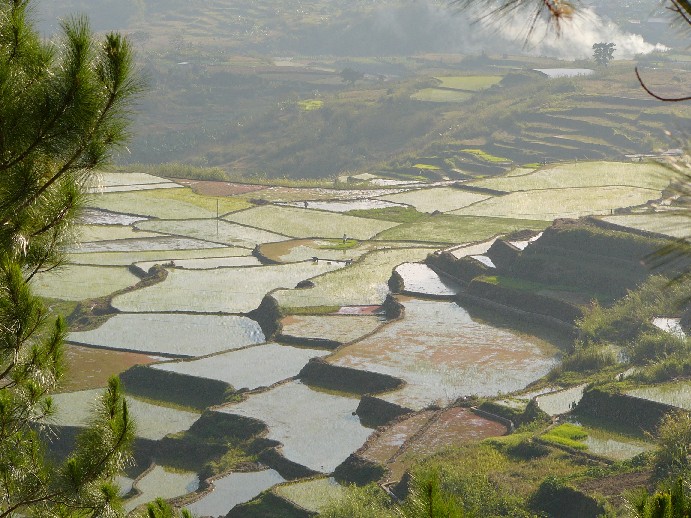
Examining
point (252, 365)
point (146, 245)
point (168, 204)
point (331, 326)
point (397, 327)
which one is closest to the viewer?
point (252, 365)

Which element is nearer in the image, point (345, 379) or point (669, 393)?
point (669, 393)

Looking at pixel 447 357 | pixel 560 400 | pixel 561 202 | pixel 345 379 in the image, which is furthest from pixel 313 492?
pixel 561 202

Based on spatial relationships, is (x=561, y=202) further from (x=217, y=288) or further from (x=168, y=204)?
(x=168, y=204)

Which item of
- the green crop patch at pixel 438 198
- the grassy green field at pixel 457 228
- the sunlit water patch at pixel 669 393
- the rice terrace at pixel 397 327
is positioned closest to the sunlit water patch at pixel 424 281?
the rice terrace at pixel 397 327

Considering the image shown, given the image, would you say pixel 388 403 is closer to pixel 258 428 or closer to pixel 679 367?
pixel 258 428

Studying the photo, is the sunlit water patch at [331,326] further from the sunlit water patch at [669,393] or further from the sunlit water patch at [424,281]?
the sunlit water patch at [669,393]

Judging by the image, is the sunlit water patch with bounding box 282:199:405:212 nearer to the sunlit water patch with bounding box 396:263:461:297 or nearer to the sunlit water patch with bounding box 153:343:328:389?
the sunlit water patch with bounding box 396:263:461:297

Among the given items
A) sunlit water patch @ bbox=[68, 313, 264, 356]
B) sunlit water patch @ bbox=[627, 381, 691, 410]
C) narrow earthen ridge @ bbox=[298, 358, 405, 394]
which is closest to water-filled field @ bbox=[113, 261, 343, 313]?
sunlit water patch @ bbox=[68, 313, 264, 356]

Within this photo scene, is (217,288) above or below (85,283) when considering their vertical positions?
above
